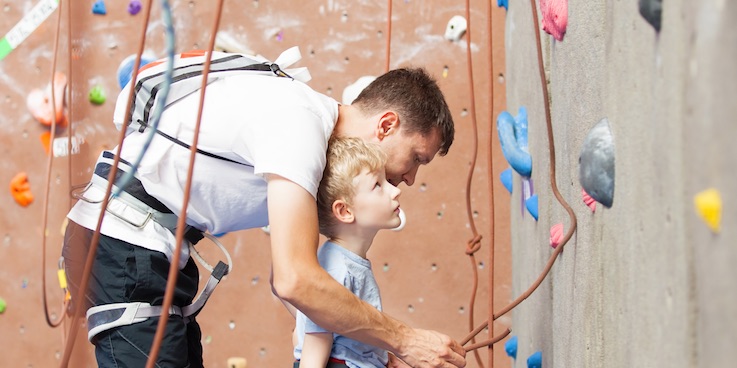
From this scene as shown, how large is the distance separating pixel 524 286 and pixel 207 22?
1400 mm

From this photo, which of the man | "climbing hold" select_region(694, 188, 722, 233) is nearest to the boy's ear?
the man

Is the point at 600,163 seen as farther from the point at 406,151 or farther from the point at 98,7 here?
the point at 98,7

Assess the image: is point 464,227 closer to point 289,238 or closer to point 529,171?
point 529,171

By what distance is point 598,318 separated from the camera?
1.20m

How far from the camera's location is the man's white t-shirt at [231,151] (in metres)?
1.29

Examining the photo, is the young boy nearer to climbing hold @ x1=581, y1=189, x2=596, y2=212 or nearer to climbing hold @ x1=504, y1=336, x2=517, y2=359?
climbing hold @ x1=581, y1=189, x2=596, y2=212

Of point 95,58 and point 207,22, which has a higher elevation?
point 207,22

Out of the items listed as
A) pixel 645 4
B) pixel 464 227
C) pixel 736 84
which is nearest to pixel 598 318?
pixel 645 4

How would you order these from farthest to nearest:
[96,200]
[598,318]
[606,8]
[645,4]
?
[96,200] → [598,318] → [606,8] → [645,4]

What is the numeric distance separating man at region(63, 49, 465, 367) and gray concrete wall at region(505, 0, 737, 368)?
0.25 m

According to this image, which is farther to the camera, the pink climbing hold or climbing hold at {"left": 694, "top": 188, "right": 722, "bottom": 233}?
the pink climbing hold

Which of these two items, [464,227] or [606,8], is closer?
[606,8]

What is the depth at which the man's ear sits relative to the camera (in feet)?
4.92

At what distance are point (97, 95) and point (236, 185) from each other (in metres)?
1.71
